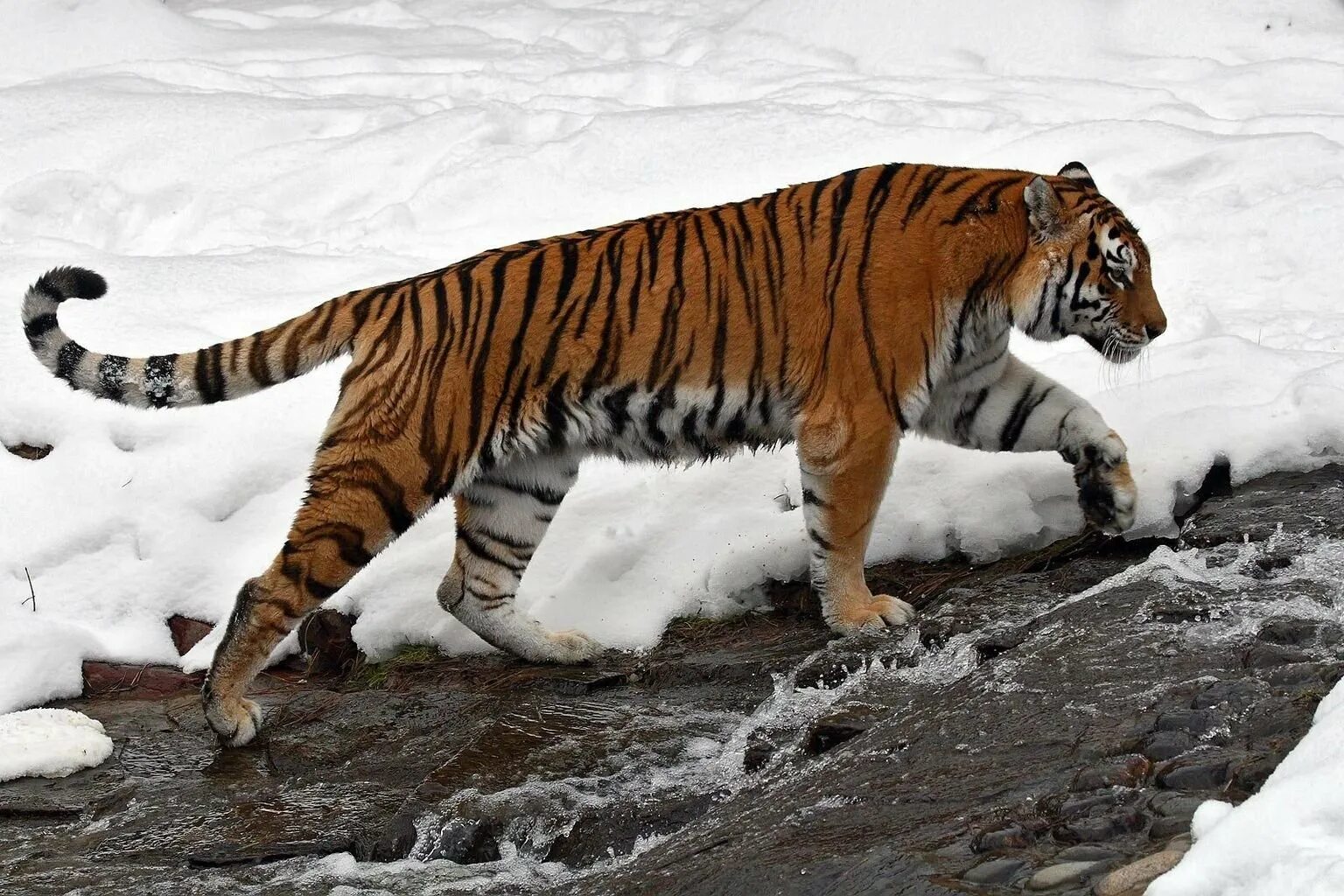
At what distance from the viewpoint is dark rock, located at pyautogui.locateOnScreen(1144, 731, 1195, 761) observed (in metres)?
3.21

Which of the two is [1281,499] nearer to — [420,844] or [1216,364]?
[1216,364]

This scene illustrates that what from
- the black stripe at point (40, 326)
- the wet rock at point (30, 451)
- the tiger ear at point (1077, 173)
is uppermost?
the tiger ear at point (1077, 173)

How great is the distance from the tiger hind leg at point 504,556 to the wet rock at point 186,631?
38.7 inches

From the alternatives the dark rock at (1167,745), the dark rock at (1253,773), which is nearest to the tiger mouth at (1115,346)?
the dark rock at (1167,745)

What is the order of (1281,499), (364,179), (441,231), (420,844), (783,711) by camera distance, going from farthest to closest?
(364,179)
(441,231)
(1281,499)
(783,711)
(420,844)

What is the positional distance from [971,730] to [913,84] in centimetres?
605

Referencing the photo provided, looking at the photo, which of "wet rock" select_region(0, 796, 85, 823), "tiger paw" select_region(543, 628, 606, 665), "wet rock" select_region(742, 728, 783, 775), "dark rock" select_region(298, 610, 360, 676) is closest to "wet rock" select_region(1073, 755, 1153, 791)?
"wet rock" select_region(742, 728, 783, 775)

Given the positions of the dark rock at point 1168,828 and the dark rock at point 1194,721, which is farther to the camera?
the dark rock at point 1194,721

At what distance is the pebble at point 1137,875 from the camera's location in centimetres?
259

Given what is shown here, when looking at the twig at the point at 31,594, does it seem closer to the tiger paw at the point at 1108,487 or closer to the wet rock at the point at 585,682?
the wet rock at the point at 585,682

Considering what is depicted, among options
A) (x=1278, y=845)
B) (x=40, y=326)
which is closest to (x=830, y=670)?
(x=1278, y=845)

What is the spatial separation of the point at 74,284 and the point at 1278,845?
3.86 metres

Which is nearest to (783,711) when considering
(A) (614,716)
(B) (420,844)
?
(A) (614,716)

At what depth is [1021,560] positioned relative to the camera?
5.12 m
